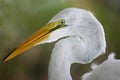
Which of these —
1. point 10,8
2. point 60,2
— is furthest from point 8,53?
point 60,2

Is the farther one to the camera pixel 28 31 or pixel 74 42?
pixel 28 31

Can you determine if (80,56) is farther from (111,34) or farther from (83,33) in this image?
(111,34)

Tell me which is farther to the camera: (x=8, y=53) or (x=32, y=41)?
(x=8, y=53)

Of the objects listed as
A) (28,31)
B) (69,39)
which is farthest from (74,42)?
(28,31)

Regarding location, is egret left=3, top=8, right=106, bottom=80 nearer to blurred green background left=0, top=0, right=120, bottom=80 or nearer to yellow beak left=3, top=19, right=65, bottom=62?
yellow beak left=3, top=19, right=65, bottom=62

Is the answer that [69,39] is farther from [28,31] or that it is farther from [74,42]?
[28,31]

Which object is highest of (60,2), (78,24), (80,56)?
(60,2)

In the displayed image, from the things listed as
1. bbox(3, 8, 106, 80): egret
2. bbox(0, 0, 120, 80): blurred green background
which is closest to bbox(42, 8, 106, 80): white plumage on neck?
bbox(3, 8, 106, 80): egret
